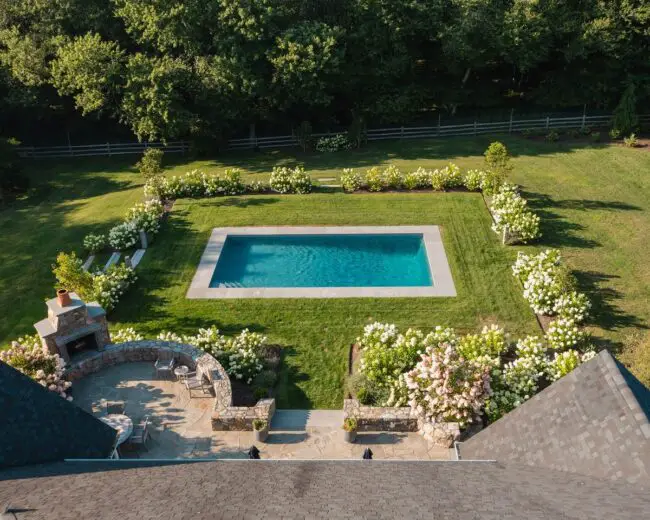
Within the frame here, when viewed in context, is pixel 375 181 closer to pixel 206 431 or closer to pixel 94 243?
pixel 94 243

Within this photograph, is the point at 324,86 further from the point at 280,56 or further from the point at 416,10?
the point at 416,10

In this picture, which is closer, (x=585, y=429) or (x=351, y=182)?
(x=585, y=429)

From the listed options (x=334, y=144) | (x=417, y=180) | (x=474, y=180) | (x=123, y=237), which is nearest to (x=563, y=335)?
(x=474, y=180)

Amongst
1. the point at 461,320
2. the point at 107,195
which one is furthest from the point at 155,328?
the point at 107,195

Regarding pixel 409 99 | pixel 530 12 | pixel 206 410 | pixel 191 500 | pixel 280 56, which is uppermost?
pixel 530 12

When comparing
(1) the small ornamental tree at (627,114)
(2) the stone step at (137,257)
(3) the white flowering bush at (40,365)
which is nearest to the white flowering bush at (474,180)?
(1) the small ornamental tree at (627,114)
